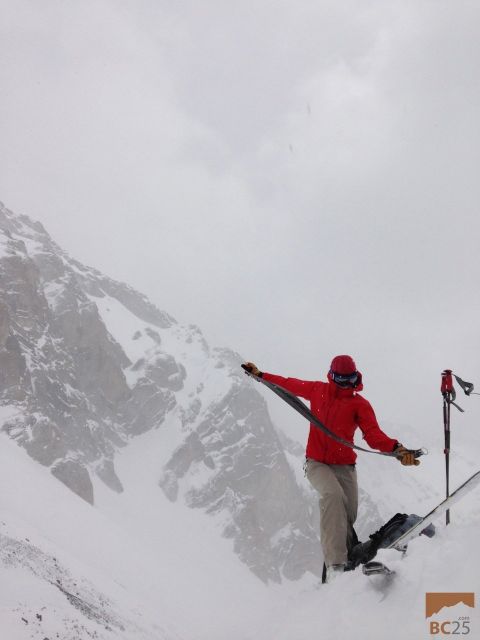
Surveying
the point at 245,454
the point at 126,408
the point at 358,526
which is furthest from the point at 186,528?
the point at 358,526

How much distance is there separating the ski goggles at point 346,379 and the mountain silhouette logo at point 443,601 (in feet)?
10.8

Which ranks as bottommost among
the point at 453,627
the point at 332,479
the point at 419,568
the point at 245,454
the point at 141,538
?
the point at 141,538

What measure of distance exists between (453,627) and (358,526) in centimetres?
18356

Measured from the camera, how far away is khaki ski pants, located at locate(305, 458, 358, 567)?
608 cm

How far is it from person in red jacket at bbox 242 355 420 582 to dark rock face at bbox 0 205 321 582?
70724 millimetres

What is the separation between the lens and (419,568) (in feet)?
12.2

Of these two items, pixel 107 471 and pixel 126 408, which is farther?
pixel 126 408

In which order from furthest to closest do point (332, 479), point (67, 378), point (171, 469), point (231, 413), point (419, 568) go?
point (231, 413) < point (171, 469) < point (67, 378) < point (332, 479) < point (419, 568)

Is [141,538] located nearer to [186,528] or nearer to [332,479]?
[186,528]

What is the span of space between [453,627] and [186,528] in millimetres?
108936

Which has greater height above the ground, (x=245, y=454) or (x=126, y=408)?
(x=245, y=454)

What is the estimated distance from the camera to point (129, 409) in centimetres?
12694

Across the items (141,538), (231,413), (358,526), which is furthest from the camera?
(358,526)

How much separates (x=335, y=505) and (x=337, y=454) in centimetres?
63
